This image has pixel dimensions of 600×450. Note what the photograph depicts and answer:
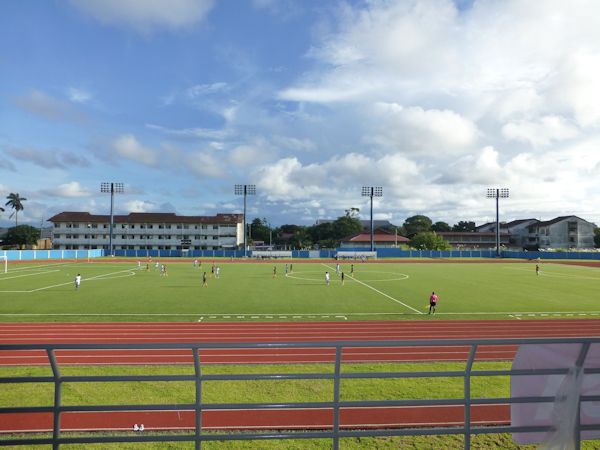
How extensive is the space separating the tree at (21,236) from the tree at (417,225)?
112 metres

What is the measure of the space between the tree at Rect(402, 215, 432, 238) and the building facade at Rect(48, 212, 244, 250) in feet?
226

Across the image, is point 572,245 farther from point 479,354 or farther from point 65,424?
point 65,424

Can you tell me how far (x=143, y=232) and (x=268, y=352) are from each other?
91.2 metres

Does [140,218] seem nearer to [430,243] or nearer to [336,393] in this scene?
[430,243]

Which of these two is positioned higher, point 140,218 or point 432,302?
point 140,218

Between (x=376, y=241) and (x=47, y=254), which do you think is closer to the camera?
(x=47, y=254)

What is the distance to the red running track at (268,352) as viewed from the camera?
8562mm

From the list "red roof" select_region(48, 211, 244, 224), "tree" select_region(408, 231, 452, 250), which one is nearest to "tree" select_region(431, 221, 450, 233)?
"tree" select_region(408, 231, 452, 250)

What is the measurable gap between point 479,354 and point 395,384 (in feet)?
16.3

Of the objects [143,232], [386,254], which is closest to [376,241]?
[386,254]

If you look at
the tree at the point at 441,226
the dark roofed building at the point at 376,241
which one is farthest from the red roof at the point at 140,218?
the tree at the point at 441,226

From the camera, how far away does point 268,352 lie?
1378 centimetres

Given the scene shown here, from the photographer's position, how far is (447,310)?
75.8 ft

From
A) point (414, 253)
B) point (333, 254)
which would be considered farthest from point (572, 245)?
point (333, 254)
